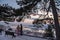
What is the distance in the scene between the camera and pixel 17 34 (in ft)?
22.0

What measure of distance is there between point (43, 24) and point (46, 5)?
452 millimetres

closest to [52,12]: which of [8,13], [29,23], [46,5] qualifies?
[46,5]

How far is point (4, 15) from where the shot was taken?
6664 millimetres

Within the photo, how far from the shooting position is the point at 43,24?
21.4 feet

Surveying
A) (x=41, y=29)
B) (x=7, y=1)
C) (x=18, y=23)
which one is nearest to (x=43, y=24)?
(x=41, y=29)

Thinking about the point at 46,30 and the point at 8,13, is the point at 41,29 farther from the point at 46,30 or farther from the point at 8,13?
the point at 8,13

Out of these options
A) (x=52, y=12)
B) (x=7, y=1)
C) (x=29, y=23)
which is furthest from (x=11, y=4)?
(x=52, y=12)

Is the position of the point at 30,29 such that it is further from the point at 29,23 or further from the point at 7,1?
the point at 7,1

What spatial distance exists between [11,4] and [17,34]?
736mm

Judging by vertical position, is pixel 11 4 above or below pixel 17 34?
above

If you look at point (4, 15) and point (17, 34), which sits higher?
point (4, 15)

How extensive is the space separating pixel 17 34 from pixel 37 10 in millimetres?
763

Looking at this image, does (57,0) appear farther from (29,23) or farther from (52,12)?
(29,23)

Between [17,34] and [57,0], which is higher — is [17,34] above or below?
below
